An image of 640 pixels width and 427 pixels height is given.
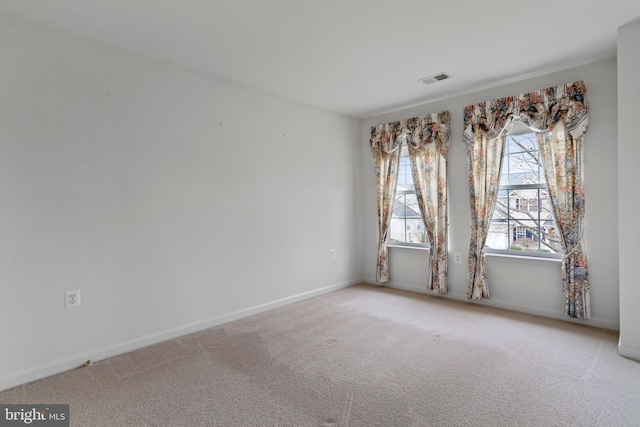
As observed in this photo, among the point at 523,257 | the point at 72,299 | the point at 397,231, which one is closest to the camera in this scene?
the point at 72,299

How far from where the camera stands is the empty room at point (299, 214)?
2.18m

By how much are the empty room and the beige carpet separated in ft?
0.06

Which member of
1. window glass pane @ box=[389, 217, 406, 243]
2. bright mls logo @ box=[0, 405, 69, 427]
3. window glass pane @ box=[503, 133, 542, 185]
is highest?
window glass pane @ box=[503, 133, 542, 185]

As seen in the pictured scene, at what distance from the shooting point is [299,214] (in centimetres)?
420

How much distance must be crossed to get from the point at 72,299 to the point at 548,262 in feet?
14.1

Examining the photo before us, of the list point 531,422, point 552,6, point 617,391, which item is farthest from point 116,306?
point 552,6

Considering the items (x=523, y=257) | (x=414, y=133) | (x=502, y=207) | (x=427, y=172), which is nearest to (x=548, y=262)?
(x=523, y=257)

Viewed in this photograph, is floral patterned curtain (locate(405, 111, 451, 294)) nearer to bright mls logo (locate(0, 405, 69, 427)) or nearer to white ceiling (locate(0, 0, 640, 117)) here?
white ceiling (locate(0, 0, 640, 117))

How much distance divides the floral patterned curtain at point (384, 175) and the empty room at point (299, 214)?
9.9 inches

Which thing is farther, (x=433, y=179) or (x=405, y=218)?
(x=405, y=218)

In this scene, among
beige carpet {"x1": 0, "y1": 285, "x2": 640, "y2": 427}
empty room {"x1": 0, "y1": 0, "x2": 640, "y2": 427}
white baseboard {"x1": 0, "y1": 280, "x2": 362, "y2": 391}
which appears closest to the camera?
beige carpet {"x1": 0, "y1": 285, "x2": 640, "y2": 427}

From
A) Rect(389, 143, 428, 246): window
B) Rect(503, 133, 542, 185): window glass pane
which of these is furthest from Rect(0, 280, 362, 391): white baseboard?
Rect(503, 133, 542, 185): window glass pane

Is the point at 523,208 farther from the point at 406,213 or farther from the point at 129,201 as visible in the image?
the point at 129,201

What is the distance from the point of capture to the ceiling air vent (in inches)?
134
